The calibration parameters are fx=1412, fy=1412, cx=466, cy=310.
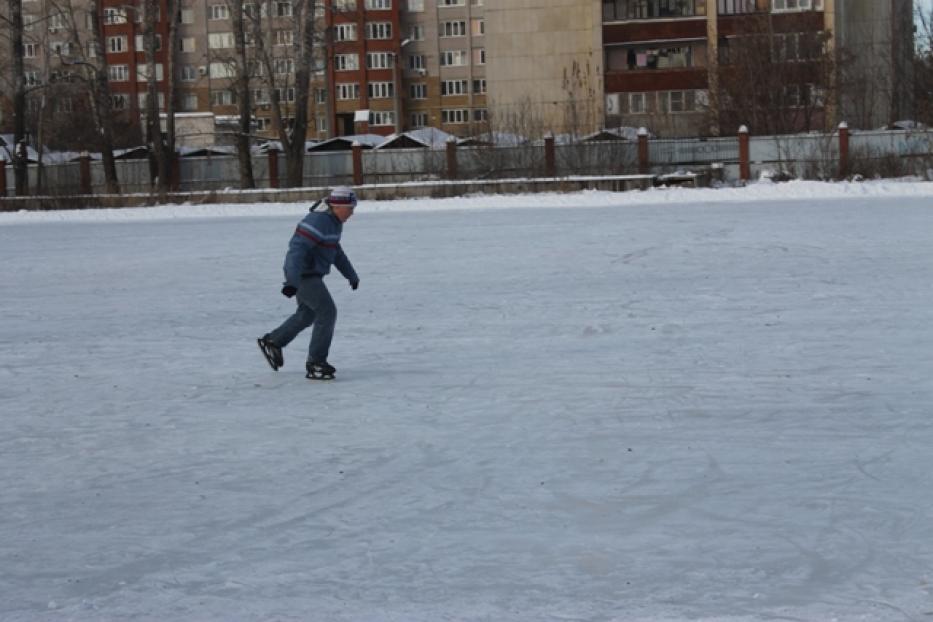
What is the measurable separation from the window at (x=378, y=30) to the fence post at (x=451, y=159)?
5294 cm

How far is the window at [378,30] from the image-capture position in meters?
92.8

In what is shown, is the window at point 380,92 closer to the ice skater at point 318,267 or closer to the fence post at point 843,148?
the fence post at point 843,148

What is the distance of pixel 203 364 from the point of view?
35.9 ft

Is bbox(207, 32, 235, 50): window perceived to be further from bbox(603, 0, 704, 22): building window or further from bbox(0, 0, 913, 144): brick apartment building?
bbox(603, 0, 704, 22): building window

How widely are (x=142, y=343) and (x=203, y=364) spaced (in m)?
→ 1.52

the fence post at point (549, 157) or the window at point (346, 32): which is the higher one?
the window at point (346, 32)

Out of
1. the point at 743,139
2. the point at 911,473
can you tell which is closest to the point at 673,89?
the point at 743,139

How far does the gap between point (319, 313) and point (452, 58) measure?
282 ft

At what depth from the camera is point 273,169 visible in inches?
1714

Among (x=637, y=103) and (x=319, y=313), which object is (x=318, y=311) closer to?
(x=319, y=313)

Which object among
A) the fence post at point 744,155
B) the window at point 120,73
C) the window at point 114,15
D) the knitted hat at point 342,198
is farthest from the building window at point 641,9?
the knitted hat at point 342,198

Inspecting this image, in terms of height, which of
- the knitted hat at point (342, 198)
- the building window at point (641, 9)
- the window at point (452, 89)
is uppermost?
the building window at point (641, 9)

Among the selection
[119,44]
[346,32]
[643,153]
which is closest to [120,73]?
[119,44]

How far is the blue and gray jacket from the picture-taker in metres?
9.71
